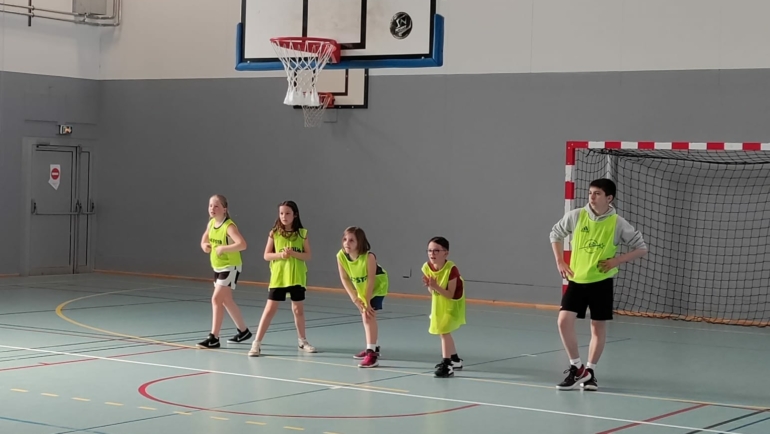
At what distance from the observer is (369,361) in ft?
32.9

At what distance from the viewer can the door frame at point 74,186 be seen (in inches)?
761

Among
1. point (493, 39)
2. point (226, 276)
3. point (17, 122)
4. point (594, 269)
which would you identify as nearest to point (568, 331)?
point (594, 269)

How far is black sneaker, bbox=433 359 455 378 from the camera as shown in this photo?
31.4 feet

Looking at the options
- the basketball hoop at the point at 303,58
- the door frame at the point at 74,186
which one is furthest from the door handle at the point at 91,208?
the basketball hoop at the point at 303,58

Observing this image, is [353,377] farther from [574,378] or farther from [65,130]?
[65,130]

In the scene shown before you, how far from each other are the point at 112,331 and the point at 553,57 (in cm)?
784

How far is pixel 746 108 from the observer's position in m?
14.7

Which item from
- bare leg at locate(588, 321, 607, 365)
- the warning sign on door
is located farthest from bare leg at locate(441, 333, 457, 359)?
the warning sign on door

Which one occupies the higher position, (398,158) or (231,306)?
(398,158)

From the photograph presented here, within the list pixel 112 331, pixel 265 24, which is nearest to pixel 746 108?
pixel 265 24

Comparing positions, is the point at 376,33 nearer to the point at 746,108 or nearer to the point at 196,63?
the point at 746,108

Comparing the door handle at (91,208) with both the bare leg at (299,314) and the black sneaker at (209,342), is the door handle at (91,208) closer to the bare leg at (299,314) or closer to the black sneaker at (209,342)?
the black sneaker at (209,342)

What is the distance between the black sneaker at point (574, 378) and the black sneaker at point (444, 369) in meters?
1.05

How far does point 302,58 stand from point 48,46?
7.84m
